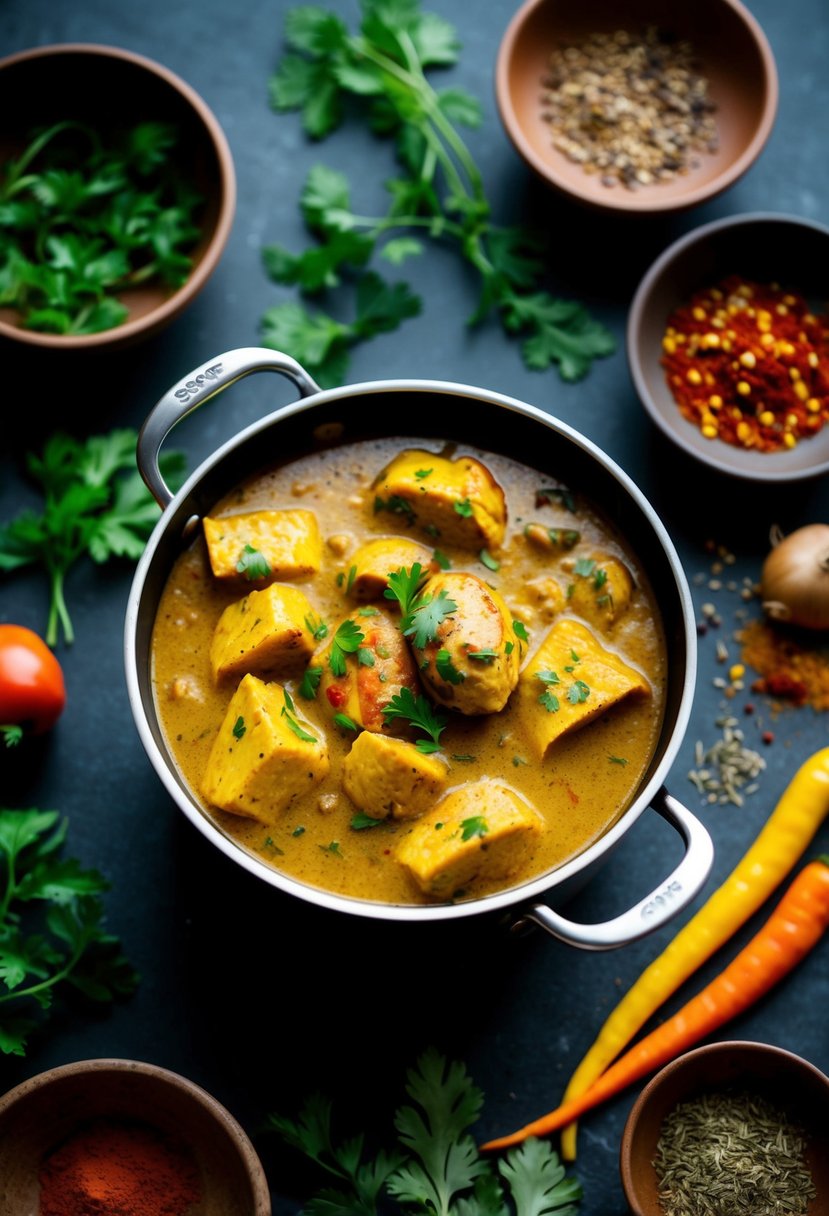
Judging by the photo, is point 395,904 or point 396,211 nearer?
point 395,904

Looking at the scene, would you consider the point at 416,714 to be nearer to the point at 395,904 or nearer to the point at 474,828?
the point at 474,828

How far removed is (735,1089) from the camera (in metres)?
4.06

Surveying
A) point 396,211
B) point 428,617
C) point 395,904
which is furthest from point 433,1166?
point 396,211

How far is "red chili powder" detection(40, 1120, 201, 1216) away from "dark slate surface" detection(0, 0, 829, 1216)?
9.8 inches

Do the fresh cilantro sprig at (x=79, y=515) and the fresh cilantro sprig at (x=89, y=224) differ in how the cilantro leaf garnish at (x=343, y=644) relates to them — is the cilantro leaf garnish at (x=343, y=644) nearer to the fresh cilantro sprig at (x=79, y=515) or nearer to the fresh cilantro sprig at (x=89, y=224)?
the fresh cilantro sprig at (x=79, y=515)

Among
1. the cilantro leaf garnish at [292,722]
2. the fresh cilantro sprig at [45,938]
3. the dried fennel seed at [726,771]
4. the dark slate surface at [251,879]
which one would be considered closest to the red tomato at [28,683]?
the dark slate surface at [251,879]

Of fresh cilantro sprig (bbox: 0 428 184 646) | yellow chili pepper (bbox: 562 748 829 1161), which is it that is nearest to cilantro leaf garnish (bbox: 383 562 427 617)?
fresh cilantro sprig (bbox: 0 428 184 646)

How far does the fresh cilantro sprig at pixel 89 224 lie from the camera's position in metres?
4.43

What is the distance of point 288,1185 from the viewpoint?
4.00 meters

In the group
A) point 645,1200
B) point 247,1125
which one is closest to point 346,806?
point 247,1125

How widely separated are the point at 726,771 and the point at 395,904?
4.32 feet

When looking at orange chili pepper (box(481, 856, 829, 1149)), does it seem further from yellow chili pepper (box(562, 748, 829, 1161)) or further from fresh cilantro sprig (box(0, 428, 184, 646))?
fresh cilantro sprig (box(0, 428, 184, 646))

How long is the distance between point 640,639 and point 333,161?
2.15 metres

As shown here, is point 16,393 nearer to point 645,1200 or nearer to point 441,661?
point 441,661
